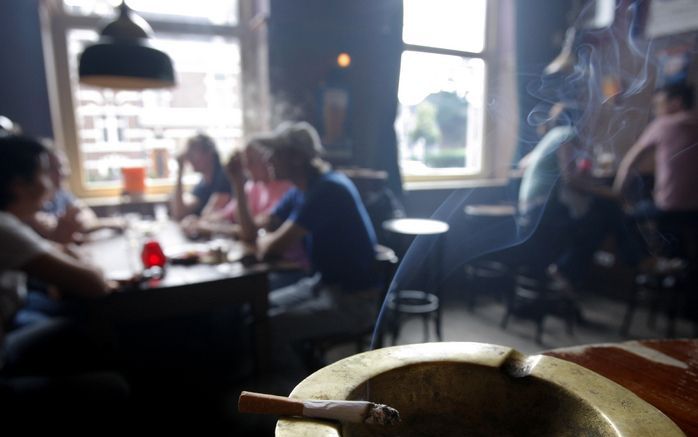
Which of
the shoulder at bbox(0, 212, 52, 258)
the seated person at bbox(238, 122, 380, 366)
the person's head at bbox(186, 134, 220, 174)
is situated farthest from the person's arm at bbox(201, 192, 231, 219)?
the shoulder at bbox(0, 212, 52, 258)

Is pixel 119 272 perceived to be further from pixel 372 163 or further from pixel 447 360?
pixel 372 163

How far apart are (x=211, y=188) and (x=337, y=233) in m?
2.46

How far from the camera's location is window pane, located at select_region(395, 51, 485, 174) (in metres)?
5.69

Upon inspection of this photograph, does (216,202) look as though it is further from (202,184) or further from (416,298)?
(416,298)

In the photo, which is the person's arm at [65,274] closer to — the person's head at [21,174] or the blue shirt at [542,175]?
the person's head at [21,174]

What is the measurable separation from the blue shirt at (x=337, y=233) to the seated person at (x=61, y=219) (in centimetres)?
182

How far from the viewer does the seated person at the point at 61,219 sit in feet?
10.6

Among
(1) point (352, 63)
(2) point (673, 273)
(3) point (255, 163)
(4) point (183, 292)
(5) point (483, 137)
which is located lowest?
(2) point (673, 273)

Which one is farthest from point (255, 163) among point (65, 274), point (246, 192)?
point (65, 274)

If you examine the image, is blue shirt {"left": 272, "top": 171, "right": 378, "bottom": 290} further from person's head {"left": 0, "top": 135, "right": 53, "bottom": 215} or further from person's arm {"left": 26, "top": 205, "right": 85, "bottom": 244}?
person's arm {"left": 26, "top": 205, "right": 85, "bottom": 244}

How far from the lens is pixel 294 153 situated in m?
2.91

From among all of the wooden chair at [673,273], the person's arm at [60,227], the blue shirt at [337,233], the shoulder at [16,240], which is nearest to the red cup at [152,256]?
the shoulder at [16,240]

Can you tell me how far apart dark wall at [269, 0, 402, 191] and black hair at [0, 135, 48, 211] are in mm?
3206

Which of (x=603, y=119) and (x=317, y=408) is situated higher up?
(x=603, y=119)
